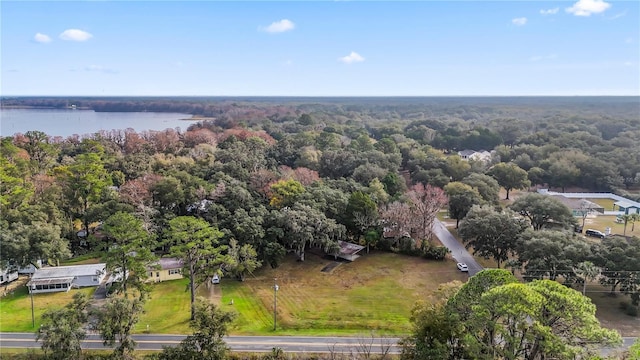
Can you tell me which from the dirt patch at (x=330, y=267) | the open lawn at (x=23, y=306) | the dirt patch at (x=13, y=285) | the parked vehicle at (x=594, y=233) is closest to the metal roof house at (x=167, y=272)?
the open lawn at (x=23, y=306)

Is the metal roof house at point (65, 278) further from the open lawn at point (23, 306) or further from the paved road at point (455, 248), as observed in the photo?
the paved road at point (455, 248)

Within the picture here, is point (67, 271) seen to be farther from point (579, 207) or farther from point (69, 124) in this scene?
point (69, 124)

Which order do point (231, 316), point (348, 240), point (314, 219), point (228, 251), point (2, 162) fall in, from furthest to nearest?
point (348, 240)
point (2, 162)
point (314, 219)
point (228, 251)
point (231, 316)

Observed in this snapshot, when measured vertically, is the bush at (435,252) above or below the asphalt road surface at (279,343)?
above

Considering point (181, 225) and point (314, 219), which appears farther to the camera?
point (314, 219)

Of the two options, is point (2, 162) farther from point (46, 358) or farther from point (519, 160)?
point (519, 160)

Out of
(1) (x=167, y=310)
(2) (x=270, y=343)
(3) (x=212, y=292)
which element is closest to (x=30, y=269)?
→ (1) (x=167, y=310)

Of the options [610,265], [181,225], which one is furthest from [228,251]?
[610,265]
